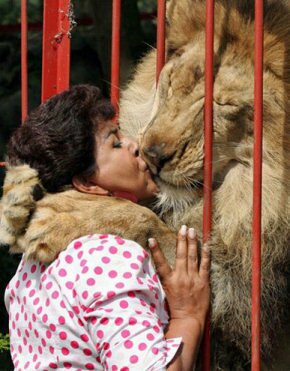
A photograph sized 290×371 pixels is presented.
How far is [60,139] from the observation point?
254 centimetres

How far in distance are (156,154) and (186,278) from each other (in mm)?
382

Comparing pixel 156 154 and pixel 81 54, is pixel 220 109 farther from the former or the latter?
pixel 81 54

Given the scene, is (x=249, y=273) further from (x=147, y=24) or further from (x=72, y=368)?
(x=147, y=24)

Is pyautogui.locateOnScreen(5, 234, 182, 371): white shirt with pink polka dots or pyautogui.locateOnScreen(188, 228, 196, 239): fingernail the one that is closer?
pyautogui.locateOnScreen(5, 234, 182, 371): white shirt with pink polka dots

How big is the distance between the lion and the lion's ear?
11.2 inches

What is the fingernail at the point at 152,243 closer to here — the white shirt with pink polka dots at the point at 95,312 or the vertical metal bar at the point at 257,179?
the white shirt with pink polka dots at the point at 95,312

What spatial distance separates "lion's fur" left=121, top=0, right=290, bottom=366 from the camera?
9.00 ft

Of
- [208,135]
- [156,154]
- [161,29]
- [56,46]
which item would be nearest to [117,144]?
[156,154]

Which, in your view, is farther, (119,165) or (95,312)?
(119,165)

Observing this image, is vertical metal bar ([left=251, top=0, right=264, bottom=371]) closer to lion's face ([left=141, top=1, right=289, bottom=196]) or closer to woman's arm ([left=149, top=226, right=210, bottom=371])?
woman's arm ([left=149, top=226, right=210, bottom=371])

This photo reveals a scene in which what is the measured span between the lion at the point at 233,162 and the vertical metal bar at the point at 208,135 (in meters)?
0.09

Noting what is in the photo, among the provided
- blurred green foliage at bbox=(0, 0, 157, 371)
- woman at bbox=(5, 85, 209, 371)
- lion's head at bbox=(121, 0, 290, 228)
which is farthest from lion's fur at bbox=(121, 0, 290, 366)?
blurred green foliage at bbox=(0, 0, 157, 371)

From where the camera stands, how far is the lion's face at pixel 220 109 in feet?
9.09

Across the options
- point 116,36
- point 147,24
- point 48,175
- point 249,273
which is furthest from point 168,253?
point 147,24
